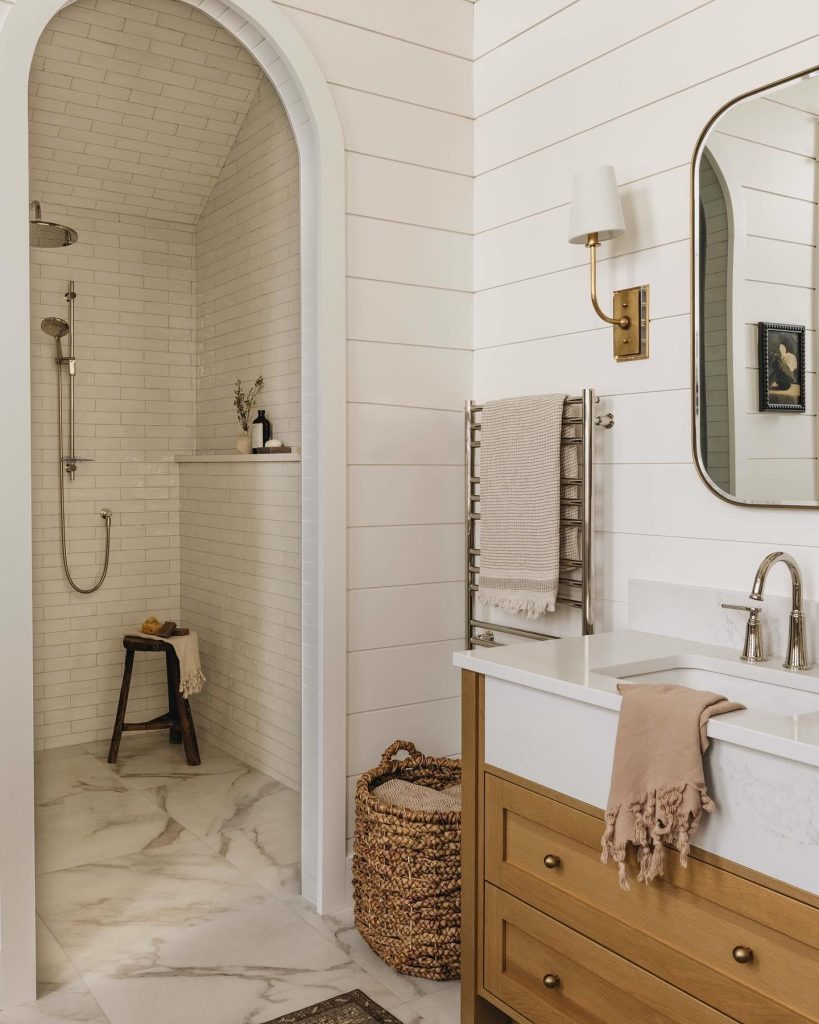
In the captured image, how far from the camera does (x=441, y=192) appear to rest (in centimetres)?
272

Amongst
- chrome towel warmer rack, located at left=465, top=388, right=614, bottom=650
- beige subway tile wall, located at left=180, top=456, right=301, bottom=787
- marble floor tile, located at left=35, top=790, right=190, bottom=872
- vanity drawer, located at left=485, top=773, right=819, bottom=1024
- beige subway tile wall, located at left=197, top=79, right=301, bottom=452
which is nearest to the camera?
vanity drawer, located at left=485, top=773, right=819, bottom=1024

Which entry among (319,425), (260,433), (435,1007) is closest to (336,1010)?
(435,1007)

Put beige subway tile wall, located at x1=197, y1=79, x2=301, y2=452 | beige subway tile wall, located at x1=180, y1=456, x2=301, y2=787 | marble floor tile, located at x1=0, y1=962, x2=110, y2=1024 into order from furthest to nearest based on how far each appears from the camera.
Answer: beige subway tile wall, located at x1=197, y1=79, x2=301, y2=452, beige subway tile wall, located at x1=180, y1=456, x2=301, y2=787, marble floor tile, located at x1=0, y1=962, x2=110, y2=1024

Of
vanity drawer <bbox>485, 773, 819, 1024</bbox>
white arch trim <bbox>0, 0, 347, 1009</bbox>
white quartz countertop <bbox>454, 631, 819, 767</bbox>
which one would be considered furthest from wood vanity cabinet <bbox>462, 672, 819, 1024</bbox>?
white arch trim <bbox>0, 0, 347, 1009</bbox>

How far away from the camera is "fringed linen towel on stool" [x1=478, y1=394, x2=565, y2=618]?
2.36 meters

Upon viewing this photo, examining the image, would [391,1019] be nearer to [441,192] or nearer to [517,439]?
[517,439]

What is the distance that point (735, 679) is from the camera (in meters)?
1.90

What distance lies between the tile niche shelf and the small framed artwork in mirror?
1.70m

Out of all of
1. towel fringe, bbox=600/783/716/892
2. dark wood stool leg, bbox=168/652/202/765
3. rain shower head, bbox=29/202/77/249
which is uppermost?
rain shower head, bbox=29/202/77/249

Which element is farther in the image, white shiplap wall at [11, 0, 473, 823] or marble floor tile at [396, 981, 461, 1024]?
white shiplap wall at [11, 0, 473, 823]

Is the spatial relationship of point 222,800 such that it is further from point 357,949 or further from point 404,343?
point 404,343

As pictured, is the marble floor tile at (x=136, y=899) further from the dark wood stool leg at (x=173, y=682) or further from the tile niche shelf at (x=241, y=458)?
the tile niche shelf at (x=241, y=458)

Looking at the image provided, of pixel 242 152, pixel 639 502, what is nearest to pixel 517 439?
pixel 639 502

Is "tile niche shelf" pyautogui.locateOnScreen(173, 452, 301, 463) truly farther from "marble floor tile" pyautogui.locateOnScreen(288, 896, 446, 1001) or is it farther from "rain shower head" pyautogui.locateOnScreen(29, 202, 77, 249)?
"marble floor tile" pyautogui.locateOnScreen(288, 896, 446, 1001)
